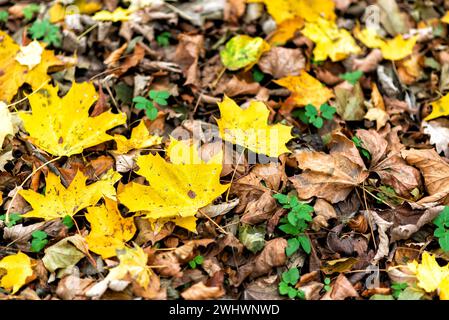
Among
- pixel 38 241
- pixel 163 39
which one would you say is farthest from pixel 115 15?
pixel 38 241

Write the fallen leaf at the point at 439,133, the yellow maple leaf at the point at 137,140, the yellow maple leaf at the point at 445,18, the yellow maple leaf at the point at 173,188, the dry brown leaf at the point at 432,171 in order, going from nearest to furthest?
the yellow maple leaf at the point at 173,188
the dry brown leaf at the point at 432,171
the yellow maple leaf at the point at 137,140
the fallen leaf at the point at 439,133
the yellow maple leaf at the point at 445,18

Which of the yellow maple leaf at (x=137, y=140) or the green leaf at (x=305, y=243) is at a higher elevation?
the yellow maple leaf at (x=137, y=140)

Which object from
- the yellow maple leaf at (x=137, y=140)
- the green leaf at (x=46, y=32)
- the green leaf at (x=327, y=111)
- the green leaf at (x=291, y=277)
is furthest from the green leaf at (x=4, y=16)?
the green leaf at (x=291, y=277)

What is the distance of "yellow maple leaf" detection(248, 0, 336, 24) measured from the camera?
9.09 ft

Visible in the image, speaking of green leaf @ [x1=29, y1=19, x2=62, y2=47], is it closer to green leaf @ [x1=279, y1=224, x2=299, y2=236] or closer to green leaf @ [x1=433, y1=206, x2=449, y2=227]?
green leaf @ [x1=279, y1=224, x2=299, y2=236]

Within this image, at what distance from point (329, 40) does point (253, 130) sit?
3.00 ft

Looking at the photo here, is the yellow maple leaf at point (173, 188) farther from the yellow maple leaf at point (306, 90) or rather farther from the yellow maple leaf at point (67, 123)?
the yellow maple leaf at point (306, 90)

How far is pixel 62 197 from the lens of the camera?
2053 mm

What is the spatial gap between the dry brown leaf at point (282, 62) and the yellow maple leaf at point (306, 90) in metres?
0.09

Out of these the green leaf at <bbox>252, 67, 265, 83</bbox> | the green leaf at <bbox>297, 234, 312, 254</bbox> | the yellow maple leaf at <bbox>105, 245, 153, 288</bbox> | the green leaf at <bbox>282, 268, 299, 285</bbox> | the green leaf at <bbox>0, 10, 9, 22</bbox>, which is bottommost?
the green leaf at <bbox>282, 268, 299, 285</bbox>

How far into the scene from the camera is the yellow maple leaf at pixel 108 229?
195 cm

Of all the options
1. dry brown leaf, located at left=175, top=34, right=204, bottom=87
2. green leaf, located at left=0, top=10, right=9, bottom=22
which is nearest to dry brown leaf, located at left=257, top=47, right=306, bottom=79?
dry brown leaf, located at left=175, top=34, right=204, bottom=87

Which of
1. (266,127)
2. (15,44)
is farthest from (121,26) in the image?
(266,127)

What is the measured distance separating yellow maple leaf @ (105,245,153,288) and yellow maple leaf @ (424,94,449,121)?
1605mm
